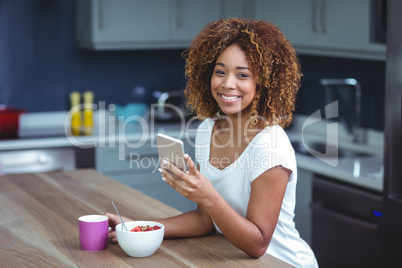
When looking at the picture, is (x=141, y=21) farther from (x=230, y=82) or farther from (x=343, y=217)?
(x=230, y=82)

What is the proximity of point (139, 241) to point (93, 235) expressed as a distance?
146 millimetres

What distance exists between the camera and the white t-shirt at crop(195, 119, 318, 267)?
5.24 ft

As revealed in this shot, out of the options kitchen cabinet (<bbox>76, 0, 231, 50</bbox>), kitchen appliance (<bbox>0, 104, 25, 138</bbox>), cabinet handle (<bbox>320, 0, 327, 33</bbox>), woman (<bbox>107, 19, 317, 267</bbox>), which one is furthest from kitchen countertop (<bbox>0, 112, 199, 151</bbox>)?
woman (<bbox>107, 19, 317, 267</bbox>)

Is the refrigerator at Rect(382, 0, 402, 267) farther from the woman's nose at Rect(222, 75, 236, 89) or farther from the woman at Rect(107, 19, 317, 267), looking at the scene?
the woman's nose at Rect(222, 75, 236, 89)

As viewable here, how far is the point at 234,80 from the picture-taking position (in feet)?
5.35

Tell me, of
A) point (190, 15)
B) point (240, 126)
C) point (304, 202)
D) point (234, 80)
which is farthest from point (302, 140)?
point (234, 80)

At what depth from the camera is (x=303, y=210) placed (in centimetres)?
347

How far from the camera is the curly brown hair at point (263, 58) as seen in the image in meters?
1.61

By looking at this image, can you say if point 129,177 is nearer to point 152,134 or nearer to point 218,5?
point 152,134

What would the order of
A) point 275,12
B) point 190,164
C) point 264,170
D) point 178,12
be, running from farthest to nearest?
point 178,12
point 275,12
point 264,170
point 190,164

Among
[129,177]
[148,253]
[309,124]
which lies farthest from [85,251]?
[309,124]

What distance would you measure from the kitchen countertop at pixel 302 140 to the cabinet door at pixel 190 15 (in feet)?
2.18

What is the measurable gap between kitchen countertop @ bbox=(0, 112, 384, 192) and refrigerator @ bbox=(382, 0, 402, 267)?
0.69 ft

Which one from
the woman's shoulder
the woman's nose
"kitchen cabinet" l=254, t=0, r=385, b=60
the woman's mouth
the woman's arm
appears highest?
"kitchen cabinet" l=254, t=0, r=385, b=60
